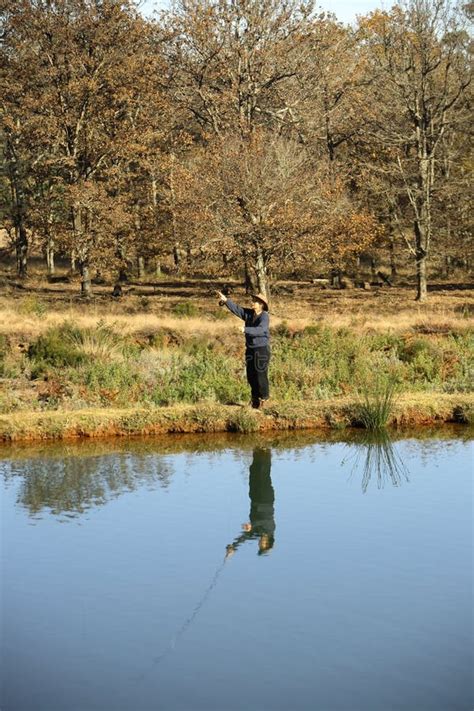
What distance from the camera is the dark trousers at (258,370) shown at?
55.7 ft

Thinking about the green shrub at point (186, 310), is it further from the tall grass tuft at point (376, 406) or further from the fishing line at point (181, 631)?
the fishing line at point (181, 631)

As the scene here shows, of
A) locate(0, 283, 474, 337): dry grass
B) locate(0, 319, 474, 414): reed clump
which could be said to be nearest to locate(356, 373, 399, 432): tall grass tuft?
locate(0, 319, 474, 414): reed clump

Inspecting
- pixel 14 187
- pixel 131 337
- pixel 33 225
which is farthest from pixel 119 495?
pixel 14 187

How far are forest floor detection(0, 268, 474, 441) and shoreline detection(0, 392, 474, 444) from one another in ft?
0.05

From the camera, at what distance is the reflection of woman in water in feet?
37.7

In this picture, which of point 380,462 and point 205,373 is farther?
point 205,373

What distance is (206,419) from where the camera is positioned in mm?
17641

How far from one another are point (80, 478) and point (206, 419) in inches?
143

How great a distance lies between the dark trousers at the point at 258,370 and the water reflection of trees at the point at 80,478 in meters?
2.34

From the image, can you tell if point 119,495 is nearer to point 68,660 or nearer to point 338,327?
point 68,660

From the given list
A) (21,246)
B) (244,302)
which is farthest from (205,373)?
(21,246)

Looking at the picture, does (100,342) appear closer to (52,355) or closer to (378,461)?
(52,355)

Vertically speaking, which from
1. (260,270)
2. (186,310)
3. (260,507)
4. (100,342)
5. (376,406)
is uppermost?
(260,270)

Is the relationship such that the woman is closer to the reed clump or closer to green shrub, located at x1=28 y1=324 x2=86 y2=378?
the reed clump
